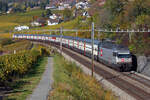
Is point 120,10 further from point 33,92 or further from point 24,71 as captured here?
point 33,92

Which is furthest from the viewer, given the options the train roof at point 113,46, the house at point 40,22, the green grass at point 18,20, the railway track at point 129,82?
the green grass at point 18,20

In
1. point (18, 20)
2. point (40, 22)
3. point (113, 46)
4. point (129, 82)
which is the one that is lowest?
point (129, 82)

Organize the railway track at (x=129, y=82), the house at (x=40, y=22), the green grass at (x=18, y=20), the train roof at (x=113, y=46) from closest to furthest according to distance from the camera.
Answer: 1. the railway track at (x=129, y=82)
2. the train roof at (x=113, y=46)
3. the house at (x=40, y=22)
4. the green grass at (x=18, y=20)

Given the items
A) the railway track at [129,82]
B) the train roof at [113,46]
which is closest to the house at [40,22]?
the train roof at [113,46]

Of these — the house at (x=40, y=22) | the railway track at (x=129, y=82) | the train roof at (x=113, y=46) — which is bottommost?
the railway track at (x=129, y=82)

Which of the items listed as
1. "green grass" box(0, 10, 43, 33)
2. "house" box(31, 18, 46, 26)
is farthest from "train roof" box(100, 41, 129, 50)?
"green grass" box(0, 10, 43, 33)

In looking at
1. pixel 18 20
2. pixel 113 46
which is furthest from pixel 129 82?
pixel 18 20

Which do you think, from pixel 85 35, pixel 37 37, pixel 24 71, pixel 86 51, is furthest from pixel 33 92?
pixel 37 37

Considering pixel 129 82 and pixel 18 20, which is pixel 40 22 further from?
pixel 129 82

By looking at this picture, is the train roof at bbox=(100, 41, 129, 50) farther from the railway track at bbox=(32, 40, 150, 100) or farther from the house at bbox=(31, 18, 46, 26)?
the house at bbox=(31, 18, 46, 26)

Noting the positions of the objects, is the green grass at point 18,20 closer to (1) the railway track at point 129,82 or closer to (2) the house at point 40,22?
(2) the house at point 40,22

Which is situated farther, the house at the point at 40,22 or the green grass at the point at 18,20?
the green grass at the point at 18,20

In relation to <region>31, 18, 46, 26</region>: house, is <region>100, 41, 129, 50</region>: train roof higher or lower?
lower

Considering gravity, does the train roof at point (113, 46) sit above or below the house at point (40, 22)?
below
